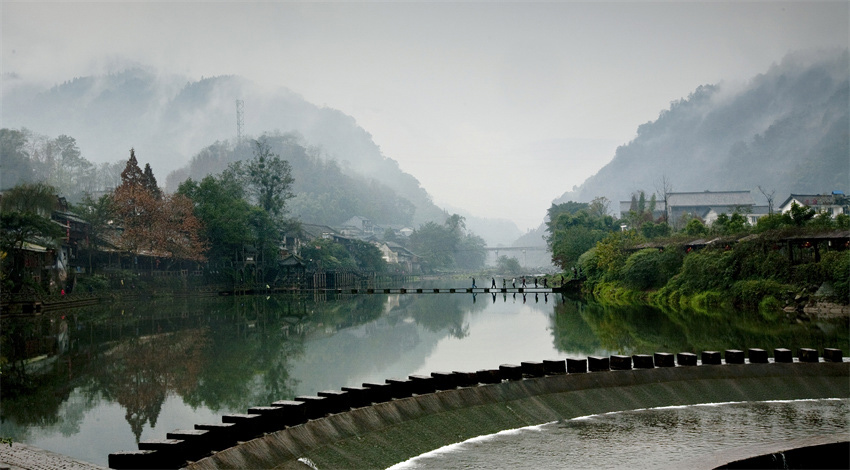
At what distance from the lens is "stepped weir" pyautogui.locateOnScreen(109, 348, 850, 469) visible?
23.6ft

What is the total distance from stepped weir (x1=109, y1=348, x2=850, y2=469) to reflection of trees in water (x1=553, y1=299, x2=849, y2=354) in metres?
6.97

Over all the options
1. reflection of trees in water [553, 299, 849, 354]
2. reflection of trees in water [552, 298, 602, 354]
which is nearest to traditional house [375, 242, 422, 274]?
reflection of trees in water [552, 298, 602, 354]

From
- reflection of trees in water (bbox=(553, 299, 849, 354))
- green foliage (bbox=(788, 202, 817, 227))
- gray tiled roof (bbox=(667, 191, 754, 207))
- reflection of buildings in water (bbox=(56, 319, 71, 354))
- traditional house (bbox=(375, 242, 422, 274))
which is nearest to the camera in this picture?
reflection of trees in water (bbox=(553, 299, 849, 354))

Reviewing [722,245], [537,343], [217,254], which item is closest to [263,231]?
[217,254]

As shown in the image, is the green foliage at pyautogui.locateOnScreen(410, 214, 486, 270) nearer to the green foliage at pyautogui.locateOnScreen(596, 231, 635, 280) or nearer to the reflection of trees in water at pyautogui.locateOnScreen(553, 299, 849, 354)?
the green foliage at pyautogui.locateOnScreen(596, 231, 635, 280)

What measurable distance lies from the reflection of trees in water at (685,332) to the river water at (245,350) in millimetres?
53

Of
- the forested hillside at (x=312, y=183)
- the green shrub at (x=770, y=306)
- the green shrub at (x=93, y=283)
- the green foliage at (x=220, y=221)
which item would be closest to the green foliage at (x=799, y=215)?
the green shrub at (x=770, y=306)

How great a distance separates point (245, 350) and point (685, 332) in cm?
1497

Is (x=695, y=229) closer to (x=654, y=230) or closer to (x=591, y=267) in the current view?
(x=591, y=267)

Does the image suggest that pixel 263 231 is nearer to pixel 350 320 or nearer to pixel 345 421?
pixel 350 320

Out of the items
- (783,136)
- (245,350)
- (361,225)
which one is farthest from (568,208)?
(783,136)

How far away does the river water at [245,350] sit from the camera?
1284 cm

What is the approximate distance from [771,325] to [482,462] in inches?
786

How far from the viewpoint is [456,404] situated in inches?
384
